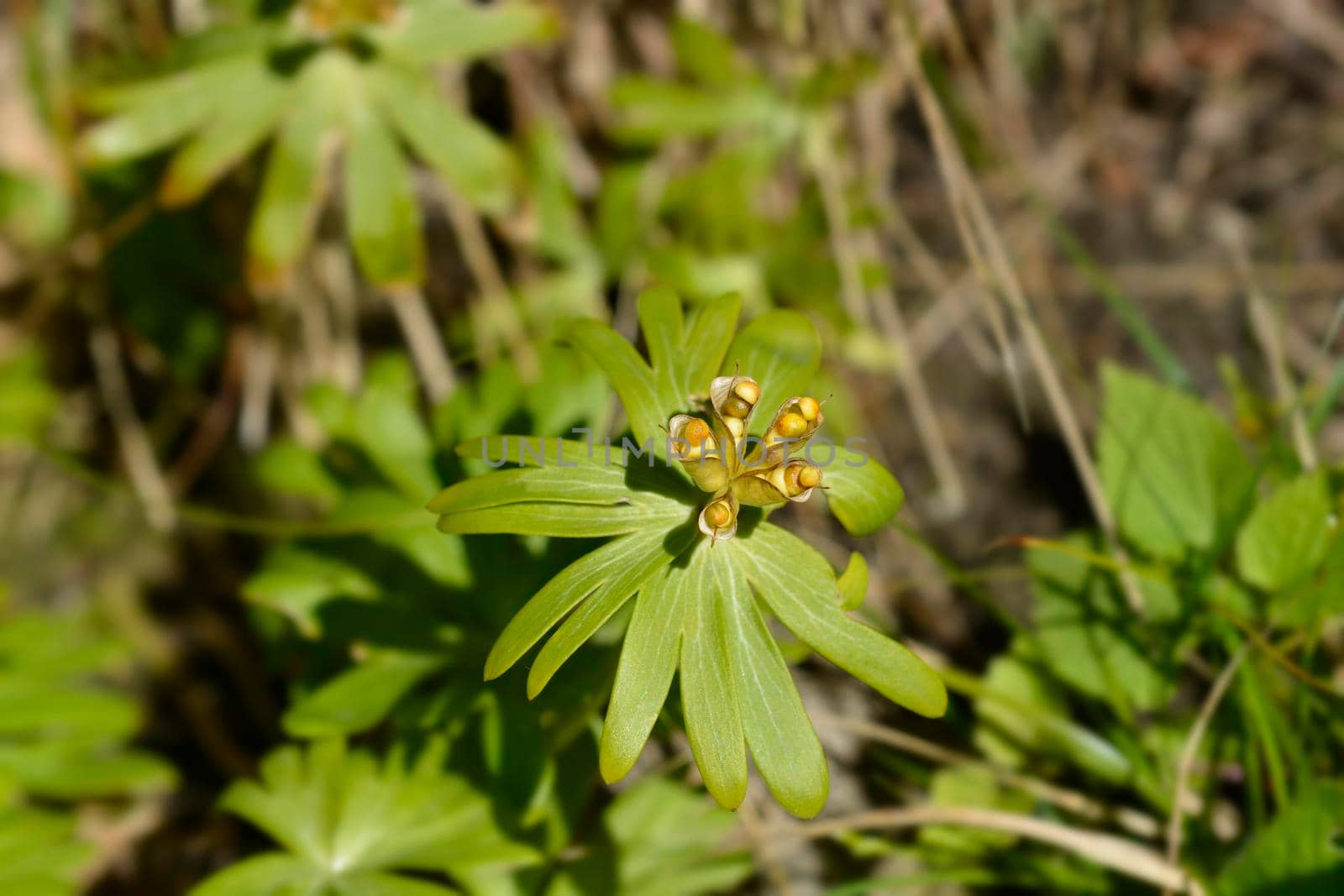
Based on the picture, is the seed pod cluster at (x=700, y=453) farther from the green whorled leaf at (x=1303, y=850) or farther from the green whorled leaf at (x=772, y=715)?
the green whorled leaf at (x=1303, y=850)

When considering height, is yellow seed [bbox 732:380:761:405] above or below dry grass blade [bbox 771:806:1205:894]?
above

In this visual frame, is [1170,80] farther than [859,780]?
Yes

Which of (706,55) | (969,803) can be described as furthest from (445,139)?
(969,803)

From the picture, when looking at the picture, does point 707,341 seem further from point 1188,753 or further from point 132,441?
point 132,441

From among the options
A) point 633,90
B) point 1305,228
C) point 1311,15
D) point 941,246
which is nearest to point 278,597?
point 633,90

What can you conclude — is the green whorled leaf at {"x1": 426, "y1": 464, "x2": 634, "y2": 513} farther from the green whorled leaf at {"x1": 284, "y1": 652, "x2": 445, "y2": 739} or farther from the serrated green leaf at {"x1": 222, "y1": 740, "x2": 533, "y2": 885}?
the serrated green leaf at {"x1": 222, "y1": 740, "x2": 533, "y2": 885}

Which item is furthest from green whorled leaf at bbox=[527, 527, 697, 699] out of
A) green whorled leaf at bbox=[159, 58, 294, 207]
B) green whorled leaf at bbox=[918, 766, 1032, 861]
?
green whorled leaf at bbox=[159, 58, 294, 207]

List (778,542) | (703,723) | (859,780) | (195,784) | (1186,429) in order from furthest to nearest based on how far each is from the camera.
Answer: (195,784) < (859,780) < (1186,429) < (778,542) < (703,723)

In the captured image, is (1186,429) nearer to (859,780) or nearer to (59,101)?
(859,780)
